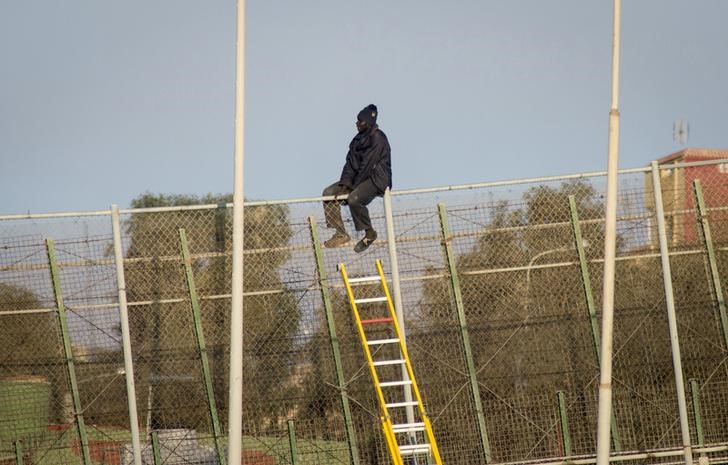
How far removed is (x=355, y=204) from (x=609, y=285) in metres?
4.20

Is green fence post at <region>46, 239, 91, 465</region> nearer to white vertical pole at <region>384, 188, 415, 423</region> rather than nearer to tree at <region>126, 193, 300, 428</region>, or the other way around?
tree at <region>126, 193, 300, 428</region>

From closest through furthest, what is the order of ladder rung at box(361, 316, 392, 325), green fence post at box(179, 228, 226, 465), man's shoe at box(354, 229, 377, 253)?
ladder rung at box(361, 316, 392, 325) < green fence post at box(179, 228, 226, 465) < man's shoe at box(354, 229, 377, 253)

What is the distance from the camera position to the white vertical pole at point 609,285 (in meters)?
12.0

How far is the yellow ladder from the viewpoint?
14156 mm

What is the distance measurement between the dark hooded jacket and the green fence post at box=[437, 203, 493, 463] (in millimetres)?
845

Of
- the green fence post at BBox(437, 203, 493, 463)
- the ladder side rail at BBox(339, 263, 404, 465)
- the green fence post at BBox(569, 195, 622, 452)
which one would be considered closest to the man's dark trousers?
the ladder side rail at BBox(339, 263, 404, 465)

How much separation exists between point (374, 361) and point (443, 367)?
0.91 metres

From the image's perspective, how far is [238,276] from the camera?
12.8 metres

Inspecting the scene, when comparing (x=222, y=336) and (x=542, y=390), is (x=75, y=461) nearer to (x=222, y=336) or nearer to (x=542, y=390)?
(x=222, y=336)

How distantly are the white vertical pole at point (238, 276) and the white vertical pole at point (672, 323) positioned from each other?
570 cm

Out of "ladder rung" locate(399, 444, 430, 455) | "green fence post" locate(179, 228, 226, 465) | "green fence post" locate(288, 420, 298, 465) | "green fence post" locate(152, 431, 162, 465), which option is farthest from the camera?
"green fence post" locate(179, 228, 226, 465)

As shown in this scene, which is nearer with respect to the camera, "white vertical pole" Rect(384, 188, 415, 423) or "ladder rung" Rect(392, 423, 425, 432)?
"ladder rung" Rect(392, 423, 425, 432)

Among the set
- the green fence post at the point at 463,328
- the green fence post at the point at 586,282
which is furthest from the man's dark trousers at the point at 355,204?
the green fence post at the point at 586,282

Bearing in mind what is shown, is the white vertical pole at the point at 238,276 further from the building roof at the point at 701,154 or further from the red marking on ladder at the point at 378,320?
the building roof at the point at 701,154
